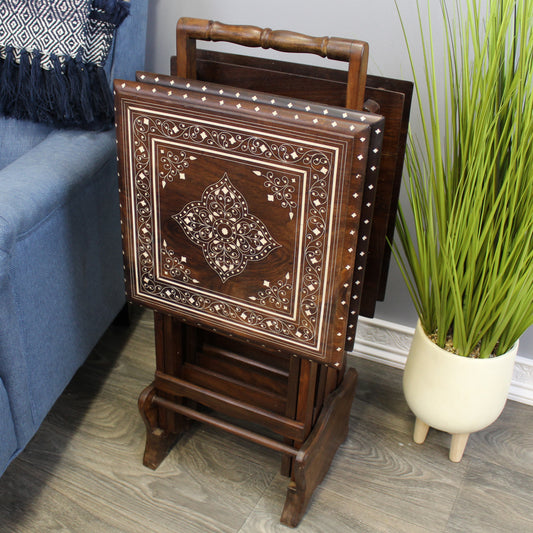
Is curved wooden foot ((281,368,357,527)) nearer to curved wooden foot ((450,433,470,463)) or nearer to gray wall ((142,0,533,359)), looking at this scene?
curved wooden foot ((450,433,470,463))

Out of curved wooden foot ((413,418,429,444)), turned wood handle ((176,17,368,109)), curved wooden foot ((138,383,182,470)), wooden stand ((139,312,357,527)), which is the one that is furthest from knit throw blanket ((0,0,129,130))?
curved wooden foot ((413,418,429,444))

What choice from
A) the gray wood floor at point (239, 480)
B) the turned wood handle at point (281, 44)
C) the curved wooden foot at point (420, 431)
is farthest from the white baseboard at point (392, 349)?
the turned wood handle at point (281, 44)

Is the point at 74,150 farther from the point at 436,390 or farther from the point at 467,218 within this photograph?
the point at 436,390

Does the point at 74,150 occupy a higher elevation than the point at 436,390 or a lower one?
higher

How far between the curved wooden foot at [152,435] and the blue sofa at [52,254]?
Result: 0.19m

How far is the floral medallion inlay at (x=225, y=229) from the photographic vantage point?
1.08 metres

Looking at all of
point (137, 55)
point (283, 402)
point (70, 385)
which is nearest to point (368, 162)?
point (283, 402)

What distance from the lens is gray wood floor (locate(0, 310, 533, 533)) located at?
4.49 ft

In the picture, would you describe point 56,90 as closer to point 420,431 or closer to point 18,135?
point 18,135

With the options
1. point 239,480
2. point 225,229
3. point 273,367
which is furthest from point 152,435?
point 225,229

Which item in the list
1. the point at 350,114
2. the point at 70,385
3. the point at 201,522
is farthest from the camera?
the point at 70,385

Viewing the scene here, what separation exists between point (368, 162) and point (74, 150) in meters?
0.69

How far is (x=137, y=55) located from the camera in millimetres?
1503

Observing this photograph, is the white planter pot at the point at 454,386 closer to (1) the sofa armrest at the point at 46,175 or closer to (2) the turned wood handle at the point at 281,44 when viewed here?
(2) the turned wood handle at the point at 281,44
